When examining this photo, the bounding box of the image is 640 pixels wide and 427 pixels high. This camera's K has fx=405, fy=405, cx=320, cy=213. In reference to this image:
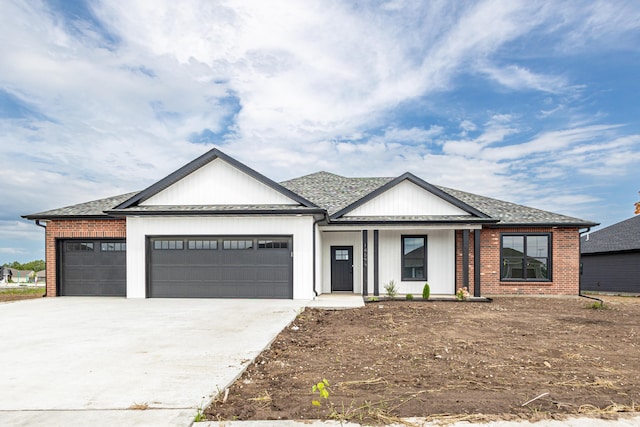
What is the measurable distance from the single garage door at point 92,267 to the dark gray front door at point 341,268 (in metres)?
7.75

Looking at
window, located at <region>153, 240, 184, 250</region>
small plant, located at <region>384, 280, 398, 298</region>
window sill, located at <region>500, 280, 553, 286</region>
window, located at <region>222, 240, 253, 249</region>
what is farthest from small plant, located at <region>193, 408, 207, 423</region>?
window sill, located at <region>500, 280, 553, 286</region>

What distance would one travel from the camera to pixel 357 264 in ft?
53.5

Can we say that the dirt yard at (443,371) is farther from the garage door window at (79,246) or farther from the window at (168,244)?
the garage door window at (79,246)

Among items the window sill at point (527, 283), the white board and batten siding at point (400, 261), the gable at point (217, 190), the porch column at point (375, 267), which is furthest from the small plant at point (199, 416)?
the window sill at point (527, 283)

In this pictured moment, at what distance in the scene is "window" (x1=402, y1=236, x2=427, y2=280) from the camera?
52.2 feet

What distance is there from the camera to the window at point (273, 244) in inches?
534

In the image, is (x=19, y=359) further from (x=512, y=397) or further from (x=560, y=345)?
(x=560, y=345)

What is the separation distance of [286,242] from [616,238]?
72.3ft

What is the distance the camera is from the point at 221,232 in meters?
13.6

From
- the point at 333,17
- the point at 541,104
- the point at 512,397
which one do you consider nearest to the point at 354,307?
the point at 512,397

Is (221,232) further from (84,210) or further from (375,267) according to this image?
(84,210)

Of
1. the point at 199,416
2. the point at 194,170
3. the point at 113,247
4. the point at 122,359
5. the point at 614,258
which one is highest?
the point at 194,170

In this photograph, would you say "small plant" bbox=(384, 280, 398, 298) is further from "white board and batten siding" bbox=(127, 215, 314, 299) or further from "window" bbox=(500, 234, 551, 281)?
"window" bbox=(500, 234, 551, 281)

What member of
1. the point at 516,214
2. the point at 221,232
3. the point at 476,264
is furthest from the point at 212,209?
the point at 516,214
